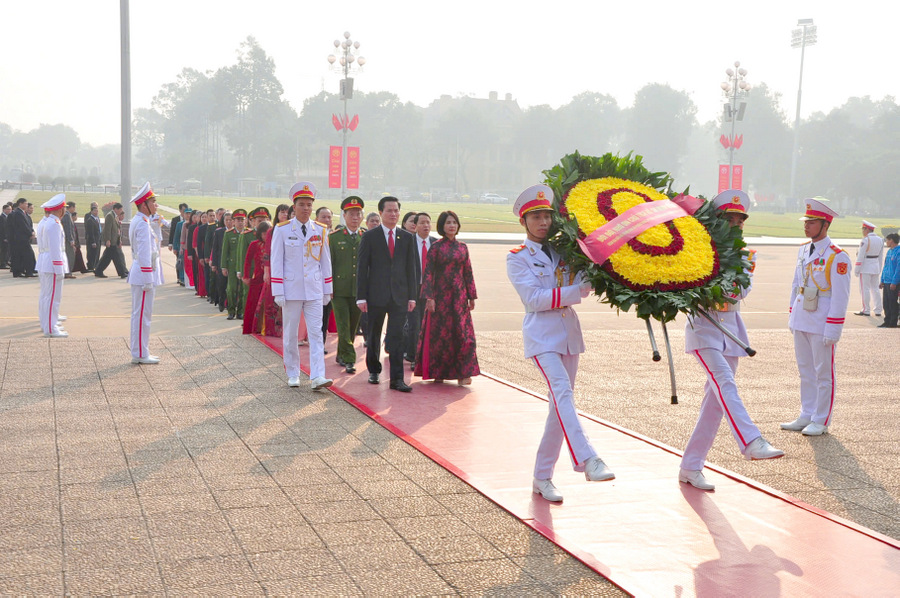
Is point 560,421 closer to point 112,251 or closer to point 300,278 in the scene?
point 300,278

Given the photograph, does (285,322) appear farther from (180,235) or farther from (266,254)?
(180,235)

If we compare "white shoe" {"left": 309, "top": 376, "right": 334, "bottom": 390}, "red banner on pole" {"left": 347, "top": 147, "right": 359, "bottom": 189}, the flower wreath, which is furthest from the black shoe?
"red banner on pole" {"left": 347, "top": 147, "right": 359, "bottom": 189}

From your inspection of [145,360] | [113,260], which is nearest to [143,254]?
[145,360]

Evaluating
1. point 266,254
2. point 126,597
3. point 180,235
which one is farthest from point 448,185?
point 126,597

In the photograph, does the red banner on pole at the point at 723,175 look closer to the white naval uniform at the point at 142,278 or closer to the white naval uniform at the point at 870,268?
the white naval uniform at the point at 870,268

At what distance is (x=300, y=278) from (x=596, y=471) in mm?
4494

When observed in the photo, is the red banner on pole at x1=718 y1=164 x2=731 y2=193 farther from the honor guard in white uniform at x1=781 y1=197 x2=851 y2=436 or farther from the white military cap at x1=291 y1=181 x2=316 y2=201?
the white military cap at x1=291 y1=181 x2=316 y2=201

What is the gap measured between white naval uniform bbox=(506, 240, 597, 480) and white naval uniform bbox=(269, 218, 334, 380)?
3.64 m

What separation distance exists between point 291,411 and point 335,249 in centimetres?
287

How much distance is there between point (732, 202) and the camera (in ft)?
18.5

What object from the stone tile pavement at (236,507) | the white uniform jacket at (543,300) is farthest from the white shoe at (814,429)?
the stone tile pavement at (236,507)

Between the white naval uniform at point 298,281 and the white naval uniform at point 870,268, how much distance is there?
12.8 metres

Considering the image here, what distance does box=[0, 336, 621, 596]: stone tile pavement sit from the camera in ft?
13.1

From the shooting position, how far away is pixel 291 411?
743 centimetres
